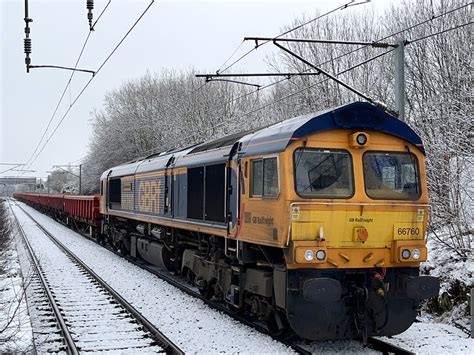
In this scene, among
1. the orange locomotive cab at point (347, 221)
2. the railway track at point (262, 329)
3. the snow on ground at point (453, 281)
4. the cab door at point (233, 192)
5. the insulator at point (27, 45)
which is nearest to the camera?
the orange locomotive cab at point (347, 221)

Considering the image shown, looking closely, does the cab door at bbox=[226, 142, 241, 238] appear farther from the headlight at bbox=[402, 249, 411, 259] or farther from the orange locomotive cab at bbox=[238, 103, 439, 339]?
the headlight at bbox=[402, 249, 411, 259]

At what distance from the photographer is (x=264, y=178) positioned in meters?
8.81

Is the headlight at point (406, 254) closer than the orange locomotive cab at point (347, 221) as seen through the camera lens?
No

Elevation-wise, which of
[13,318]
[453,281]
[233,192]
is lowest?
[13,318]

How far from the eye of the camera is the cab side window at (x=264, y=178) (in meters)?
8.48

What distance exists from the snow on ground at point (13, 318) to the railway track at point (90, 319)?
0.96ft

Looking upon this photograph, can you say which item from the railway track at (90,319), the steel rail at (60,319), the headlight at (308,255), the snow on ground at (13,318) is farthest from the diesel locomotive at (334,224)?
the snow on ground at (13,318)

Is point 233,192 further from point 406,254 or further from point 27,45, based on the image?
point 27,45

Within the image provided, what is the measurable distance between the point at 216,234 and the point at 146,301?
259cm

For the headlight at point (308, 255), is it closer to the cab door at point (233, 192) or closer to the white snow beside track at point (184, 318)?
the white snow beside track at point (184, 318)

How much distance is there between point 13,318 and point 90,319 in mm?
1550

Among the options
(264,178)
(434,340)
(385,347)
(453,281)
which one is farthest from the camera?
(453,281)

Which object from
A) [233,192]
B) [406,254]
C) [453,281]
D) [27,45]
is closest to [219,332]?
[233,192]

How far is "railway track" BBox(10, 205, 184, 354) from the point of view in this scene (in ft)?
28.1
